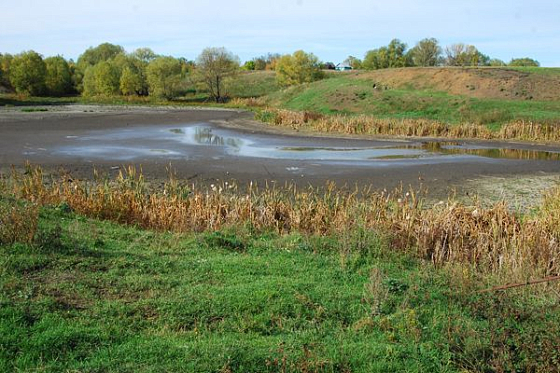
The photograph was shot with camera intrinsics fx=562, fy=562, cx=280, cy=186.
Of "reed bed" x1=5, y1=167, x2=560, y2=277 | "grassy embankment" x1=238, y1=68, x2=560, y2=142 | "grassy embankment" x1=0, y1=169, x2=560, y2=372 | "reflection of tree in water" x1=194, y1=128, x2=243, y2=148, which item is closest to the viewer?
"grassy embankment" x1=0, y1=169, x2=560, y2=372

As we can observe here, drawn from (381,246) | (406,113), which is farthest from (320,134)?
(381,246)

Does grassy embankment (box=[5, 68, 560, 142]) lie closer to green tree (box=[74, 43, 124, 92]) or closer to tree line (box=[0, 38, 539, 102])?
tree line (box=[0, 38, 539, 102])

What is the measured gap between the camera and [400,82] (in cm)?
5600

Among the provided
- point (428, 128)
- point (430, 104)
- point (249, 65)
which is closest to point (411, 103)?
point (430, 104)

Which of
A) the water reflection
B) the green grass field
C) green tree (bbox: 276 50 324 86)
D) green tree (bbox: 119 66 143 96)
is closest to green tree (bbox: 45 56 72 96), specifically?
green tree (bbox: 119 66 143 96)

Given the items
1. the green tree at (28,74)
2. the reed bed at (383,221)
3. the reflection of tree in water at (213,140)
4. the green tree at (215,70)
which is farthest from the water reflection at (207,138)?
the green tree at (28,74)

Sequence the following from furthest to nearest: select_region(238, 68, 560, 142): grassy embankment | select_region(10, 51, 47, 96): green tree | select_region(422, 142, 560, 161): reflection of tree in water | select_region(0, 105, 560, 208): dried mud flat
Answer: select_region(10, 51, 47, 96): green tree, select_region(238, 68, 560, 142): grassy embankment, select_region(422, 142, 560, 161): reflection of tree in water, select_region(0, 105, 560, 208): dried mud flat

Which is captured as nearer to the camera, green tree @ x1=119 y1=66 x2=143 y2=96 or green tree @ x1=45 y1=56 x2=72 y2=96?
green tree @ x1=119 y1=66 x2=143 y2=96

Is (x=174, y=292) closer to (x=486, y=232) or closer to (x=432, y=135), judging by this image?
(x=486, y=232)

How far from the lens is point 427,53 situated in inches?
3529

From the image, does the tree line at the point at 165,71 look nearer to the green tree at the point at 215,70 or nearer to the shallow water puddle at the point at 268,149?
the green tree at the point at 215,70

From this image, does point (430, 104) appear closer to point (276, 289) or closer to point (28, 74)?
point (276, 289)

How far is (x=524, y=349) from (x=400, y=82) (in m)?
52.5

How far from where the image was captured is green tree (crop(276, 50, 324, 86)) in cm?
7850
